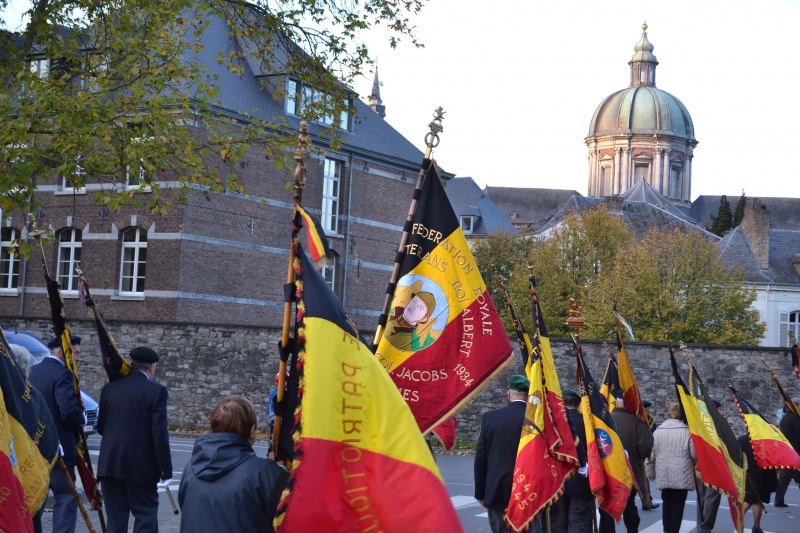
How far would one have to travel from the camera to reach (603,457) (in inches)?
422

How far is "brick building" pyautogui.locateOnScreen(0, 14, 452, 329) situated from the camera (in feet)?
110

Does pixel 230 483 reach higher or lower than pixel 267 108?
lower

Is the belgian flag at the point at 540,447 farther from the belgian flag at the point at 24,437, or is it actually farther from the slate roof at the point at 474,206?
the slate roof at the point at 474,206

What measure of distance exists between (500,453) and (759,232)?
62.4m

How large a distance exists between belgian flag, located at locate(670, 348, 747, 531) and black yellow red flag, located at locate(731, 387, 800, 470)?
202cm

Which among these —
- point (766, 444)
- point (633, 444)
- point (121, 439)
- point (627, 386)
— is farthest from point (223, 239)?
point (121, 439)

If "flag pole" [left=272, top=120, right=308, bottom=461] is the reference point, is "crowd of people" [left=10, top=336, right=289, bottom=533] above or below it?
below

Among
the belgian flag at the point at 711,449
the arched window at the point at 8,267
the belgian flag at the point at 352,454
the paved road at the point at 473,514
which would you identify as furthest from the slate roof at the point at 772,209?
the belgian flag at the point at 352,454

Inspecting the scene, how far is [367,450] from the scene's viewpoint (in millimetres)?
4312

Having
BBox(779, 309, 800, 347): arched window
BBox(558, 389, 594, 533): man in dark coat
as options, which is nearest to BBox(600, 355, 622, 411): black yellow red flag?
BBox(558, 389, 594, 533): man in dark coat

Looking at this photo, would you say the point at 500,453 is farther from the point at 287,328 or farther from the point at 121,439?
the point at 287,328

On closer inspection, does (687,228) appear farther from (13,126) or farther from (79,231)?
(13,126)

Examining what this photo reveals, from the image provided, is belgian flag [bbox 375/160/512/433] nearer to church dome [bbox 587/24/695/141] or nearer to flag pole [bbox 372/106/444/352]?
flag pole [bbox 372/106/444/352]

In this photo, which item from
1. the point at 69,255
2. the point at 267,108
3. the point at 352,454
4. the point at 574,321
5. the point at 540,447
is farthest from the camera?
the point at 267,108
